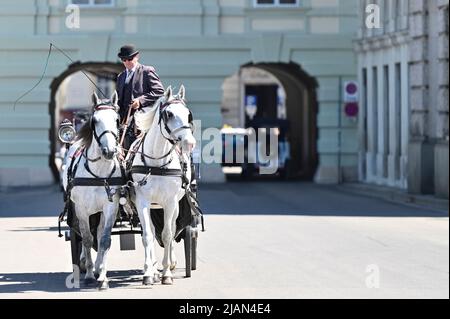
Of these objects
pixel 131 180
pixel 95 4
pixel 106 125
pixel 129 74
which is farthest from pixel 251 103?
pixel 106 125

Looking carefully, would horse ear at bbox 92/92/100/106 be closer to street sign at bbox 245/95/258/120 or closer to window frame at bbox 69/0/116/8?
window frame at bbox 69/0/116/8

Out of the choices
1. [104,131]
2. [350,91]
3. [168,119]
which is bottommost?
[350,91]

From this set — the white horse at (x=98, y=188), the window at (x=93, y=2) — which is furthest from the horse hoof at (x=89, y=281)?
the window at (x=93, y=2)

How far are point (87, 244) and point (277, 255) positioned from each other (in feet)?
13.6

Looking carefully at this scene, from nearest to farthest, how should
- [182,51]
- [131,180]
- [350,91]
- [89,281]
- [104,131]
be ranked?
1. [104,131]
2. [89,281]
3. [131,180]
4. [350,91]
5. [182,51]

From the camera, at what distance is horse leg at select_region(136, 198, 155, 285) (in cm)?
1434

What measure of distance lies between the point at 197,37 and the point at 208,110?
7.59 feet

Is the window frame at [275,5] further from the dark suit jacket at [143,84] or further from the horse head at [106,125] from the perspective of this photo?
the horse head at [106,125]

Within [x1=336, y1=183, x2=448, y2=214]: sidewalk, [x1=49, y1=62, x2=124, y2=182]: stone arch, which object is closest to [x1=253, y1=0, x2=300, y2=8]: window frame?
[x1=49, y1=62, x2=124, y2=182]: stone arch

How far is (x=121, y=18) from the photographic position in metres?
38.4

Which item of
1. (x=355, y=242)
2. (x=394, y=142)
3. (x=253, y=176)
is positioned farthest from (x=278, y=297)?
(x=253, y=176)

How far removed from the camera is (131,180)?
574 inches

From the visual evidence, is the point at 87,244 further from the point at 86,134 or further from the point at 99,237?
the point at 86,134
